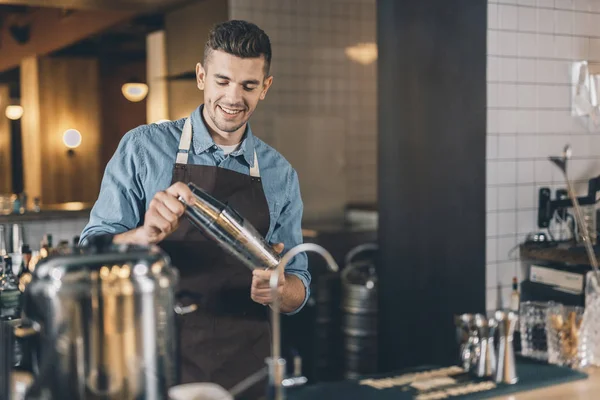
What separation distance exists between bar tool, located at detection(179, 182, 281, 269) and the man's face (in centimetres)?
49

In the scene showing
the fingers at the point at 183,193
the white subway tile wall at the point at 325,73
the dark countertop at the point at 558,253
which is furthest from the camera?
the white subway tile wall at the point at 325,73

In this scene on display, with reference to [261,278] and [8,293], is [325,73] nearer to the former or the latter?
[8,293]

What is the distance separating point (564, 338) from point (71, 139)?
4.18 metres

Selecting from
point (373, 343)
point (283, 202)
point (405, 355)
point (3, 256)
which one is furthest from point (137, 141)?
point (373, 343)

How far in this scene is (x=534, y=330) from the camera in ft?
9.34

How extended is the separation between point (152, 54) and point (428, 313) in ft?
10.8

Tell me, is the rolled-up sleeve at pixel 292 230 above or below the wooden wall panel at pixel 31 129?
below

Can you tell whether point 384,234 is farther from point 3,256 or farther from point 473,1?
point 3,256

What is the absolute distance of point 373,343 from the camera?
501cm

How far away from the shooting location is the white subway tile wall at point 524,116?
3.67m

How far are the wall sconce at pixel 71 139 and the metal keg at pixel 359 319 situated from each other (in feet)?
7.66

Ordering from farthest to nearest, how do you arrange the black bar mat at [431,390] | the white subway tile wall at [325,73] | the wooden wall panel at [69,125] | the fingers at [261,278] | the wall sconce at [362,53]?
the wall sconce at [362,53] < the white subway tile wall at [325,73] < the wooden wall panel at [69,125] < the black bar mat at [431,390] < the fingers at [261,278]

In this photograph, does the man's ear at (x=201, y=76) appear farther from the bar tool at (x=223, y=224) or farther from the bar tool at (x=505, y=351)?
the bar tool at (x=505, y=351)

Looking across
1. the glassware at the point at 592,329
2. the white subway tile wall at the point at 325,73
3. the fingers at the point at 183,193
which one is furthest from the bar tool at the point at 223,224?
the white subway tile wall at the point at 325,73
